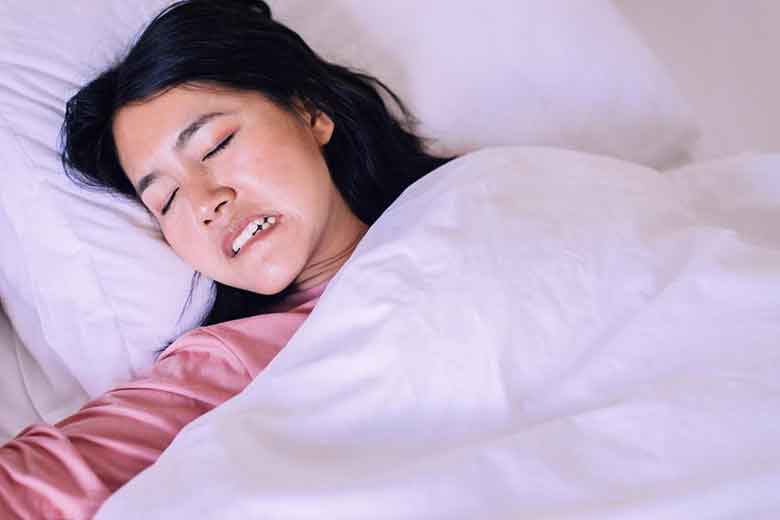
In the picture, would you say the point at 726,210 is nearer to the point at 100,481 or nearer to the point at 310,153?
the point at 310,153

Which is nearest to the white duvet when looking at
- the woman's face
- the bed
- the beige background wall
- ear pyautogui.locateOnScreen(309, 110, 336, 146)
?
the bed

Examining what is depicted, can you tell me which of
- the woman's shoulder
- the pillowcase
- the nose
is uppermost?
the nose

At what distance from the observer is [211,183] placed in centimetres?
98

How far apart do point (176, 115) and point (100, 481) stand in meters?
0.43

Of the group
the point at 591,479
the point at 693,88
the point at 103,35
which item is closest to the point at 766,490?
the point at 591,479

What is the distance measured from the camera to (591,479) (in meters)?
0.67

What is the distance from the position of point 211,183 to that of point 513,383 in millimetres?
447

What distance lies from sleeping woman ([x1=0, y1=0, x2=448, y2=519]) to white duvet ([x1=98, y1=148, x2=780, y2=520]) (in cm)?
16

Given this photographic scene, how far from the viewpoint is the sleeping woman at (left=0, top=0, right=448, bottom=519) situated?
0.92 metres

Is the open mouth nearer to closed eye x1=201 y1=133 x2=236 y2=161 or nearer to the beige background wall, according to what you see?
closed eye x1=201 y1=133 x2=236 y2=161

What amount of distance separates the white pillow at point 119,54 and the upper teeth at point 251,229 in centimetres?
15

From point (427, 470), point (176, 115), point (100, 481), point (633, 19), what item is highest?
point (633, 19)

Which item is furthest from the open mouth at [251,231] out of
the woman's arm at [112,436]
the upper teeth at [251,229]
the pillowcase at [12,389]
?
the pillowcase at [12,389]

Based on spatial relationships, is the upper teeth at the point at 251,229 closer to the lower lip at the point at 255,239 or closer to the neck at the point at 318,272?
the lower lip at the point at 255,239
